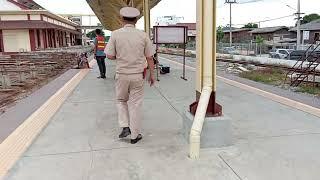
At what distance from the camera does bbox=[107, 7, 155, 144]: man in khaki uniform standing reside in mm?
4840

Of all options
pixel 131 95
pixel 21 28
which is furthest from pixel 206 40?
pixel 21 28

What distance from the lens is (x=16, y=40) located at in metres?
35.5

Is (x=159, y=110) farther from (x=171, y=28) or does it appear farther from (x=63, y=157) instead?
(x=171, y=28)

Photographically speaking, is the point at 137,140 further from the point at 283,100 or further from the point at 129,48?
the point at 283,100

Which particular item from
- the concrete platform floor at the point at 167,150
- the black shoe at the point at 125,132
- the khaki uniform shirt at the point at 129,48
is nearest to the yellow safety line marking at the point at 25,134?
the concrete platform floor at the point at 167,150

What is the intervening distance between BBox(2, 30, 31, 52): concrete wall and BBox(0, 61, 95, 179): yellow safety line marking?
2981 centimetres

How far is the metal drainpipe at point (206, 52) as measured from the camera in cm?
466

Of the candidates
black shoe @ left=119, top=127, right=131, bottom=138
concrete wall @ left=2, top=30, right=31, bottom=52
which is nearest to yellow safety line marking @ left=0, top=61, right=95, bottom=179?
black shoe @ left=119, top=127, right=131, bottom=138

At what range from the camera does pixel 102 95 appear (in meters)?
8.80

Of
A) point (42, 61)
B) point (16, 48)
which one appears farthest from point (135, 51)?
point (16, 48)

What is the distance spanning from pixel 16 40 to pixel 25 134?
1291 inches

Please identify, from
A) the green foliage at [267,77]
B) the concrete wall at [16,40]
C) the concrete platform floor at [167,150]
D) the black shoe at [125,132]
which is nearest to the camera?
the concrete platform floor at [167,150]

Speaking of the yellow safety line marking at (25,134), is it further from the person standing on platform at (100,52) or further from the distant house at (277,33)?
the distant house at (277,33)

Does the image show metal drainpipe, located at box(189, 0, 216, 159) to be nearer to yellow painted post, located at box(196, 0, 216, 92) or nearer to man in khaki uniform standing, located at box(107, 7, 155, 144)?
yellow painted post, located at box(196, 0, 216, 92)
